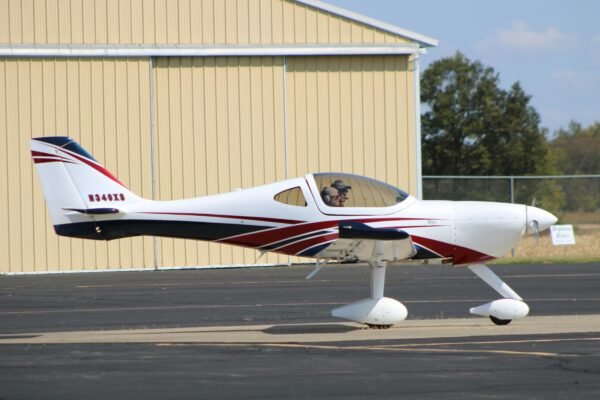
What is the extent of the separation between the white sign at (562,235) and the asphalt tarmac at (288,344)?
36.2 feet

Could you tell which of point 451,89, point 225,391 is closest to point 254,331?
point 225,391

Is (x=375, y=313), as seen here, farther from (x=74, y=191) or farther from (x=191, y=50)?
(x=191, y=50)

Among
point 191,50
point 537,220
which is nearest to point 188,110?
point 191,50

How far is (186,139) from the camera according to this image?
28672 mm

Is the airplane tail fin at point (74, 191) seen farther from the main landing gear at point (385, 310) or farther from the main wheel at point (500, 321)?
the main wheel at point (500, 321)

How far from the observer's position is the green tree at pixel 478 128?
59062 mm

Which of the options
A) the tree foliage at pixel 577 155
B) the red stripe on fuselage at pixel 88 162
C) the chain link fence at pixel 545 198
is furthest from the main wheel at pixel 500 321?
the tree foliage at pixel 577 155

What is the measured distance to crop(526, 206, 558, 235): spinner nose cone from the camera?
13.9 meters

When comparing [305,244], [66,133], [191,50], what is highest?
[191,50]

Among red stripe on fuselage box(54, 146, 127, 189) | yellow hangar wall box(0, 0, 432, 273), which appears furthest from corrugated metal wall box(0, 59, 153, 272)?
red stripe on fuselage box(54, 146, 127, 189)

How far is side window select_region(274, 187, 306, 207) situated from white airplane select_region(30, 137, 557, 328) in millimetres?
13

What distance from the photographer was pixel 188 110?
28.7 metres

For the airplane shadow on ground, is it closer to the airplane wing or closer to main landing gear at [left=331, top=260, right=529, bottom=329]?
main landing gear at [left=331, top=260, right=529, bottom=329]

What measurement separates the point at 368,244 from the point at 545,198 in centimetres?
2455
